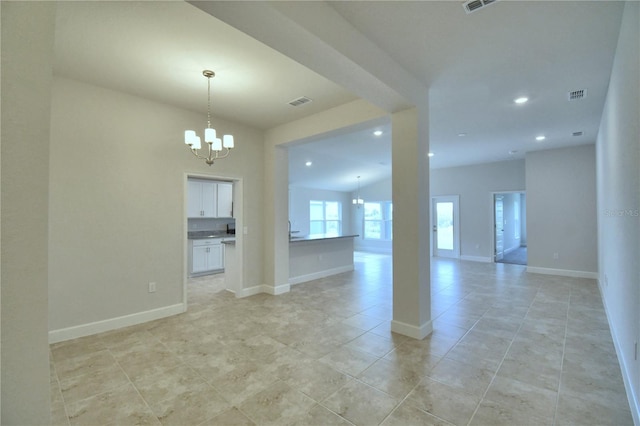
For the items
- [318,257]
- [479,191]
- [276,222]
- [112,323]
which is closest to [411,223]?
[276,222]

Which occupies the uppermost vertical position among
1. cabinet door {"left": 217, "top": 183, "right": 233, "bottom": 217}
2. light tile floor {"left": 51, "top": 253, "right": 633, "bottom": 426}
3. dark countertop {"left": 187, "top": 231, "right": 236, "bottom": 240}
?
cabinet door {"left": 217, "top": 183, "right": 233, "bottom": 217}

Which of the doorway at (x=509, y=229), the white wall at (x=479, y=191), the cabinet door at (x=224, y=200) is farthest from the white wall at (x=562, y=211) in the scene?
the cabinet door at (x=224, y=200)

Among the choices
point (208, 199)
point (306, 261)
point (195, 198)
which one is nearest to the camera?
point (306, 261)

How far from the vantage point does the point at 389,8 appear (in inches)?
80.2

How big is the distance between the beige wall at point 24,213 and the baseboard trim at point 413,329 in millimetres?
3011

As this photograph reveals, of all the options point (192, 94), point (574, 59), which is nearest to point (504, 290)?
point (574, 59)

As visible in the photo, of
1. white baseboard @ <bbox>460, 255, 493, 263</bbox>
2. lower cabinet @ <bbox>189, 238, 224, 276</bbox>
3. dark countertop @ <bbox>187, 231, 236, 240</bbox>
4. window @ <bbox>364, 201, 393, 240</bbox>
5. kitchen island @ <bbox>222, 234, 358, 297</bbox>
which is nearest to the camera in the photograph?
kitchen island @ <bbox>222, 234, 358, 297</bbox>

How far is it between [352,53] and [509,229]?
11.2 metres

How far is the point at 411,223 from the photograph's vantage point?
3.14 m

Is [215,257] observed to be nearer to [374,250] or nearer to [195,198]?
[195,198]

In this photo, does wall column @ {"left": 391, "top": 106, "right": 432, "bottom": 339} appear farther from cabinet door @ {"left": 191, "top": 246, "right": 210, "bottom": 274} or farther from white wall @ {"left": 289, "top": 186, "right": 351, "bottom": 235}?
white wall @ {"left": 289, "top": 186, "right": 351, "bottom": 235}

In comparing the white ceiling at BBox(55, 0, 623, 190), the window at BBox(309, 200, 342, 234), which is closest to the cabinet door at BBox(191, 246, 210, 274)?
the white ceiling at BBox(55, 0, 623, 190)

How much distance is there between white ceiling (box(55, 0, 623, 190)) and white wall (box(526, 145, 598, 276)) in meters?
1.93

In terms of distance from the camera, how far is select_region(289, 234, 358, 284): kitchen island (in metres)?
5.64
